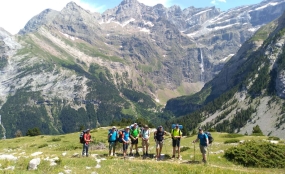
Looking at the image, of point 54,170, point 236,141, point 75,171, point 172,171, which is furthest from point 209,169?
point 236,141

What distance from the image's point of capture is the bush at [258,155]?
90.8 feet

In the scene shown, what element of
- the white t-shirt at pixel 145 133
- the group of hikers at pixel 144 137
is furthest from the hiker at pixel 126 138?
the white t-shirt at pixel 145 133

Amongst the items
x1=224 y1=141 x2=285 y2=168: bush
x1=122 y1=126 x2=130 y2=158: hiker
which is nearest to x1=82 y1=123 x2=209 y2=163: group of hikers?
x1=122 y1=126 x2=130 y2=158: hiker

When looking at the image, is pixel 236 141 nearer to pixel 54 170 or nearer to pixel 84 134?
pixel 84 134

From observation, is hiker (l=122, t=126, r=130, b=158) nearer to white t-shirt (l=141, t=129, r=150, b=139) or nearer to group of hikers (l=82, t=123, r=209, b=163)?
group of hikers (l=82, t=123, r=209, b=163)

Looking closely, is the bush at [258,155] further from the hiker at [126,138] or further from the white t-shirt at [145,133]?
the hiker at [126,138]

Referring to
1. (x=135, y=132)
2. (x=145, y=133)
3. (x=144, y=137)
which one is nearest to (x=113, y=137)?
(x=135, y=132)

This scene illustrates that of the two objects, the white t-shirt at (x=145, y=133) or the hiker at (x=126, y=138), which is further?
the white t-shirt at (x=145, y=133)

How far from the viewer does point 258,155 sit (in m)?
28.4

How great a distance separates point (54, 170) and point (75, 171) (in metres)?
1.67

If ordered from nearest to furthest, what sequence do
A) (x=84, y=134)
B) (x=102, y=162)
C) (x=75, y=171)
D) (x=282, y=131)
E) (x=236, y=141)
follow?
(x=75, y=171)
(x=102, y=162)
(x=84, y=134)
(x=236, y=141)
(x=282, y=131)

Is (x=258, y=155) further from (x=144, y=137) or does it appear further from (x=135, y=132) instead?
(x=135, y=132)

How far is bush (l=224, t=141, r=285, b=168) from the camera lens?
2767 centimetres

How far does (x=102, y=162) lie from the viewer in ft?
80.2
